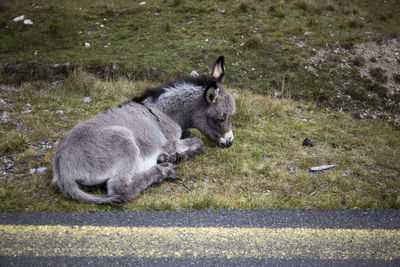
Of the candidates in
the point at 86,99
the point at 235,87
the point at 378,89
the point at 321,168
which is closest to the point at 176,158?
the point at 321,168

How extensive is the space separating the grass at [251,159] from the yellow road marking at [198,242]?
0.51 m

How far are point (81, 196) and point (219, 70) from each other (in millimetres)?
3483

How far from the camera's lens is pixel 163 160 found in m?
5.12

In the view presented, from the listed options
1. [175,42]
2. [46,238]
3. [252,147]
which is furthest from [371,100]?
[46,238]

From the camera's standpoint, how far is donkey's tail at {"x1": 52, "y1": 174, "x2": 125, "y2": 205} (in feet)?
12.4

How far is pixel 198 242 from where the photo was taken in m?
3.11

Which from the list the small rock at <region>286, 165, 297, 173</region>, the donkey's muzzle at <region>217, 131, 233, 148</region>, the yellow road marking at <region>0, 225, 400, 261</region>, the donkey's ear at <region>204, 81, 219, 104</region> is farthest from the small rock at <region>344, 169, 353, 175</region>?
the donkey's ear at <region>204, 81, 219, 104</region>

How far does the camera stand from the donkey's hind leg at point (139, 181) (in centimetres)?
399

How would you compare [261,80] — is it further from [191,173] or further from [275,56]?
[191,173]

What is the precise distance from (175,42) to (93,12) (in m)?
4.44

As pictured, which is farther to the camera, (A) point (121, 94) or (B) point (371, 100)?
(B) point (371, 100)

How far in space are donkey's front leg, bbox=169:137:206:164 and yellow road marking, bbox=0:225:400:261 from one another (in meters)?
1.92

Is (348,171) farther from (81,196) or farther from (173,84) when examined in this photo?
(81,196)

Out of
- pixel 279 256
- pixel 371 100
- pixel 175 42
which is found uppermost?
pixel 175 42
